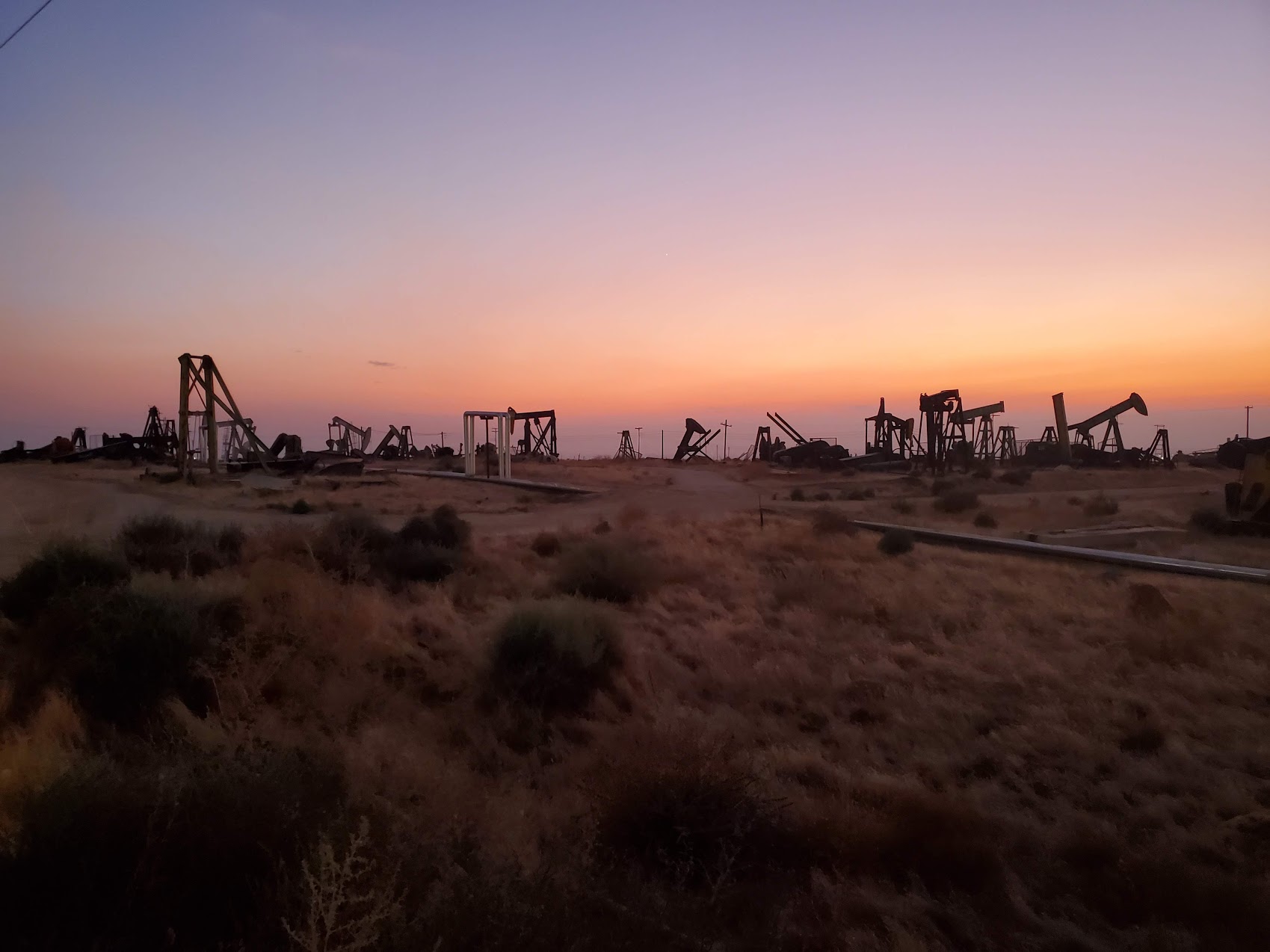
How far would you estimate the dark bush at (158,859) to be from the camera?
3055 millimetres

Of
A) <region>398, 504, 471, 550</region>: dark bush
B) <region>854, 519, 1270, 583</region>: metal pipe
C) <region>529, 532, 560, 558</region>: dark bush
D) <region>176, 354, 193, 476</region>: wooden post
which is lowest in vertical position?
<region>854, 519, 1270, 583</region>: metal pipe

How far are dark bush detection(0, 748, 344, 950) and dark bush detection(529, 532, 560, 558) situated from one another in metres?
12.0

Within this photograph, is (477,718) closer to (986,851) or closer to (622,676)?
(622,676)

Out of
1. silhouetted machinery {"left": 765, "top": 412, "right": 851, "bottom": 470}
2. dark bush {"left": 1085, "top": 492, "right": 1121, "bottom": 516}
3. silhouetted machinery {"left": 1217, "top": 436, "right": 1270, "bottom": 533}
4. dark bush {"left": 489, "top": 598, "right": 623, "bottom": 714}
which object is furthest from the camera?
silhouetted machinery {"left": 765, "top": 412, "right": 851, "bottom": 470}

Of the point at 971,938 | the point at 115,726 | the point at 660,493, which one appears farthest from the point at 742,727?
the point at 660,493

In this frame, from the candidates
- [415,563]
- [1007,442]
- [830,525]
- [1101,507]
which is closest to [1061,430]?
[1007,442]

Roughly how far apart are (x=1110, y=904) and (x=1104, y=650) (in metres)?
5.46

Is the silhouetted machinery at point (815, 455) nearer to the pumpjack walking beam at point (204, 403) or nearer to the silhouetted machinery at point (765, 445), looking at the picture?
the silhouetted machinery at point (765, 445)

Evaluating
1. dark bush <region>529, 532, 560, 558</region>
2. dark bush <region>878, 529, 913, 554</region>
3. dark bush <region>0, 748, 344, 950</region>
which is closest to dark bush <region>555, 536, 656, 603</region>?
dark bush <region>529, 532, 560, 558</region>

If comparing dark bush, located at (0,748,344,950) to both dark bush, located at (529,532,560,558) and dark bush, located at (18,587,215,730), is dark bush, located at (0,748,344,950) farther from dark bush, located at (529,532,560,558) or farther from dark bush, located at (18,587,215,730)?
dark bush, located at (529,532,560,558)

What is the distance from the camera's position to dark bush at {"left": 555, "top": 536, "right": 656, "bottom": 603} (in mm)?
12211

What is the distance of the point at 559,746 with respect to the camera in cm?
663

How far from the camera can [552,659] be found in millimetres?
8008

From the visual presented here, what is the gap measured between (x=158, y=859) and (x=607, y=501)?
25.0m
